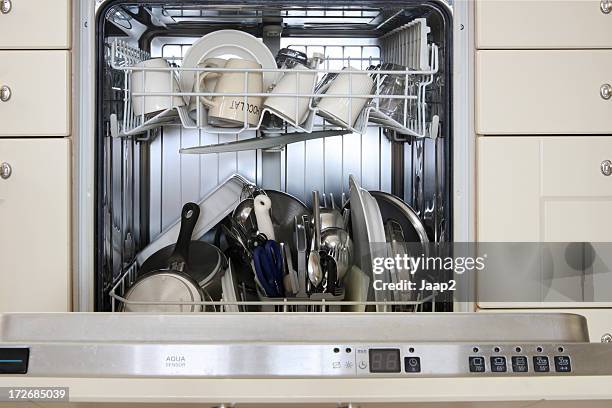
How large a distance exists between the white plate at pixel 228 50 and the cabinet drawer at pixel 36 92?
0.67 ft

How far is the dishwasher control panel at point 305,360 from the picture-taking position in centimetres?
94

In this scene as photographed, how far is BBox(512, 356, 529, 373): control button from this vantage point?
3.14 ft

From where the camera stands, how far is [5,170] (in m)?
1.29

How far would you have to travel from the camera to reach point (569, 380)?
95 centimetres

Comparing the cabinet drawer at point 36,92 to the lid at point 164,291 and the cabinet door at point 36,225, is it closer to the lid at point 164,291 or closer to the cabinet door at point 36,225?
the cabinet door at point 36,225

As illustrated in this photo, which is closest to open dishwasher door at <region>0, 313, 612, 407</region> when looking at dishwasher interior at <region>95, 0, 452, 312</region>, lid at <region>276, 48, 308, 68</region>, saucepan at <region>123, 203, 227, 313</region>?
dishwasher interior at <region>95, 0, 452, 312</region>

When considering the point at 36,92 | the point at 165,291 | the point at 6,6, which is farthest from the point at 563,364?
the point at 6,6

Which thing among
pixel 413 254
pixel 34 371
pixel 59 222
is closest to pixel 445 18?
pixel 413 254

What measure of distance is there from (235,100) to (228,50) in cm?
19

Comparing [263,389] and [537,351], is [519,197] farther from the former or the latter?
[263,389]

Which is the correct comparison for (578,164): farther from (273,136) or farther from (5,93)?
(5,93)

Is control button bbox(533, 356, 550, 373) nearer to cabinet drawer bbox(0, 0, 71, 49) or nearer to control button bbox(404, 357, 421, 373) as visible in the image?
control button bbox(404, 357, 421, 373)

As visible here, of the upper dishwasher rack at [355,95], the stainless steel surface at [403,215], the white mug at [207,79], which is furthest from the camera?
the stainless steel surface at [403,215]

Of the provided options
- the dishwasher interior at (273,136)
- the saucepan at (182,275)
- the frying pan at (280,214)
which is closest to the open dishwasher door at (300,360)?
A: the dishwasher interior at (273,136)
